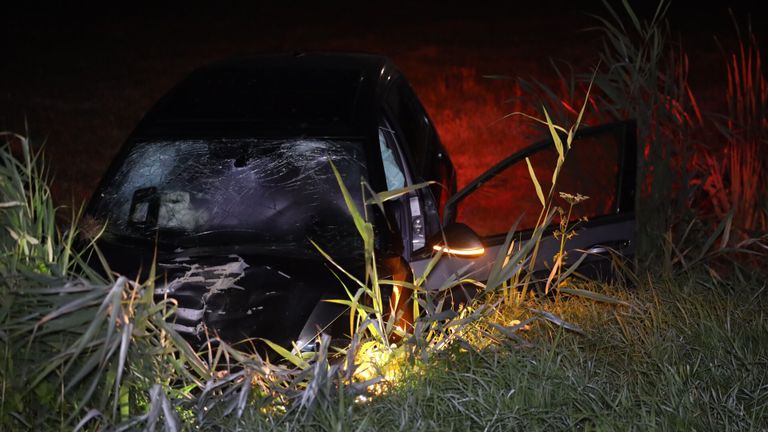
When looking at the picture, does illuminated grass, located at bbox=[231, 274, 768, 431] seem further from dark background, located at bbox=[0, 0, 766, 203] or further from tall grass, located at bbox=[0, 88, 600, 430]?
dark background, located at bbox=[0, 0, 766, 203]

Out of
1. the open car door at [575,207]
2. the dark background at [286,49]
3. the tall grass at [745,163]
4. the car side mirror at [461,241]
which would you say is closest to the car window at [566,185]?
the open car door at [575,207]

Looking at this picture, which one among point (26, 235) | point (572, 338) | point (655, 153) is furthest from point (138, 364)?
point (655, 153)

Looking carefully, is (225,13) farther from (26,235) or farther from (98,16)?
(26,235)

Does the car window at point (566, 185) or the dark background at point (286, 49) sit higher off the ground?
the car window at point (566, 185)

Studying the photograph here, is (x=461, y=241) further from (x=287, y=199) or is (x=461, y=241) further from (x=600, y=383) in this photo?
(x=287, y=199)

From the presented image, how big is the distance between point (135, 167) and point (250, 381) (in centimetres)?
188

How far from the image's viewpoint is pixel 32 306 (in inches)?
122

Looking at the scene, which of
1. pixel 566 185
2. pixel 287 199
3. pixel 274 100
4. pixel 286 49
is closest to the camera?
pixel 287 199

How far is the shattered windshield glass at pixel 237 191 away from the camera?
4.43m

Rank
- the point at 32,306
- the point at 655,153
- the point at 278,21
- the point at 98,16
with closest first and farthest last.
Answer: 1. the point at 32,306
2. the point at 655,153
3. the point at 278,21
4. the point at 98,16

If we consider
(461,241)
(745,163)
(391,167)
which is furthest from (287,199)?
(745,163)

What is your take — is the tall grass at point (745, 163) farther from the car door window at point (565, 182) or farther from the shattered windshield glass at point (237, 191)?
the shattered windshield glass at point (237, 191)

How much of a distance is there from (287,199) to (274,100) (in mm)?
672

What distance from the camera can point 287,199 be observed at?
178 inches
